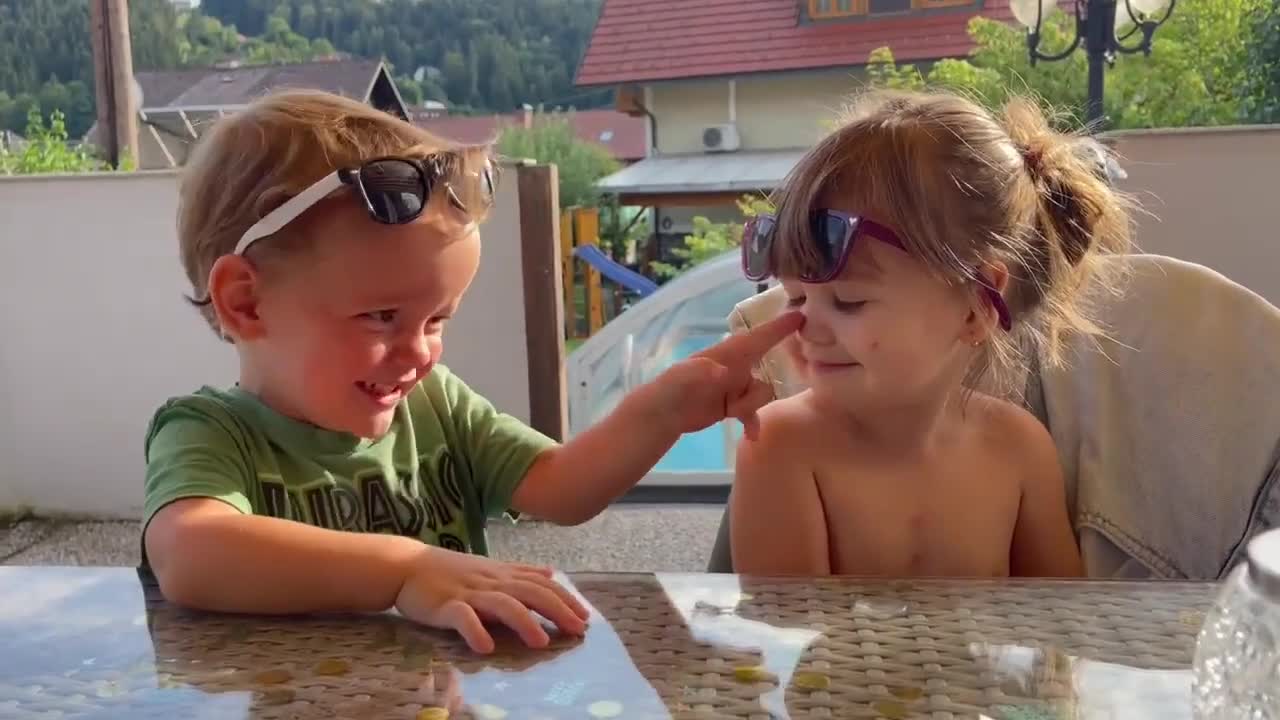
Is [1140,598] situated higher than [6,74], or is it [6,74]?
[6,74]

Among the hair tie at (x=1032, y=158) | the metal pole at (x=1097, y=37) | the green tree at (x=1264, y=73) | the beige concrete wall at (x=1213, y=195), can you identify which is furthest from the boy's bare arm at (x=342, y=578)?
the green tree at (x=1264, y=73)

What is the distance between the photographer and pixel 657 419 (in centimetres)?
110

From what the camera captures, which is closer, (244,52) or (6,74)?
(244,52)

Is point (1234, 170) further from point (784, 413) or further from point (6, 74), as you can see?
point (6, 74)

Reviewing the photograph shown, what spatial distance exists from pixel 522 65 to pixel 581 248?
73cm

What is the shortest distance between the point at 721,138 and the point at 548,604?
343cm

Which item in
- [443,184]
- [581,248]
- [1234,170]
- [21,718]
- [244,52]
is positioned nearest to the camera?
[21,718]

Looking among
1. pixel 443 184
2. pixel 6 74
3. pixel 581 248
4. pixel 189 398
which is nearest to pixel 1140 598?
pixel 443 184

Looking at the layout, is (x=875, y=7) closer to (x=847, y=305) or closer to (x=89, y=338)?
(x=89, y=338)

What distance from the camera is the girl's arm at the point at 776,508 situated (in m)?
1.15

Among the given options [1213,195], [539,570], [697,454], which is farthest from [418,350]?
[697,454]

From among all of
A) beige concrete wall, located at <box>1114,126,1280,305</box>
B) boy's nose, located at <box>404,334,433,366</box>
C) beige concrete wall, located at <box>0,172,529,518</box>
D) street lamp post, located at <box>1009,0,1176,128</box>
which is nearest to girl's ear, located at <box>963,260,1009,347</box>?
boy's nose, located at <box>404,334,433,366</box>

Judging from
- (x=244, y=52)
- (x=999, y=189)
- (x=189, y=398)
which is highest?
(x=244, y=52)

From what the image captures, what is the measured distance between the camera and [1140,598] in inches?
30.0
